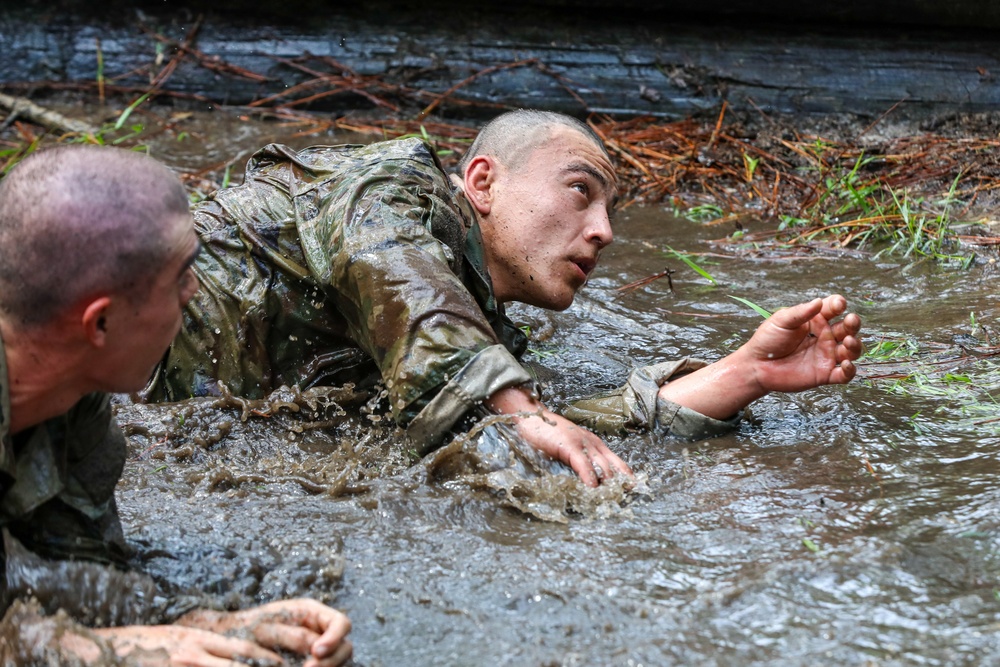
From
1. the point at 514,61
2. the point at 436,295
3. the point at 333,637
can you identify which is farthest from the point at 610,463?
the point at 514,61

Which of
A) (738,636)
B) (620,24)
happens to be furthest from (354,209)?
(620,24)

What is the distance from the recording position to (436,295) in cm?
288

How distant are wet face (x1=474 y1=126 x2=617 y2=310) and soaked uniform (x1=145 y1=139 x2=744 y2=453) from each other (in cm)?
10

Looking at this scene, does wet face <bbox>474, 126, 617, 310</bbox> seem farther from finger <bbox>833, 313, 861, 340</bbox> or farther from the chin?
A: finger <bbox>833, 313, 861, 340</bbox>

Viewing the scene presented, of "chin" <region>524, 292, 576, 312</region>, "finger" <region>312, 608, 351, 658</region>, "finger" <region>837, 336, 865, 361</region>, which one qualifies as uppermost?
"finger" <region>837, 336, 865, 361</region>

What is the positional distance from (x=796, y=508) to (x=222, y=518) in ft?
4.42

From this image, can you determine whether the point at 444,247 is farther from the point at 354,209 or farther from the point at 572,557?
the point at 572,557

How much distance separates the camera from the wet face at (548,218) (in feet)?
11.6

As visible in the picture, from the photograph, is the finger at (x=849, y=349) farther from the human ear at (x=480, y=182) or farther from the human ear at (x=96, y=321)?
the human ear at (x=96, y=321)

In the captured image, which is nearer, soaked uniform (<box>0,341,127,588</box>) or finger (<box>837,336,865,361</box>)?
soaked uniform (<box>0,341,127,588</box>)

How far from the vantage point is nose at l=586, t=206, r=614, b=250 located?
3.51 m

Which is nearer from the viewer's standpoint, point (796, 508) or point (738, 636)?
point (738, 636)

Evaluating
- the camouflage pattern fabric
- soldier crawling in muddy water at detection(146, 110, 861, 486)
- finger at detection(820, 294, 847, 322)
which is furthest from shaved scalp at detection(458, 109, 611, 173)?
finger at detection(820, 294, 847, 322)

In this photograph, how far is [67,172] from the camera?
1981mm
